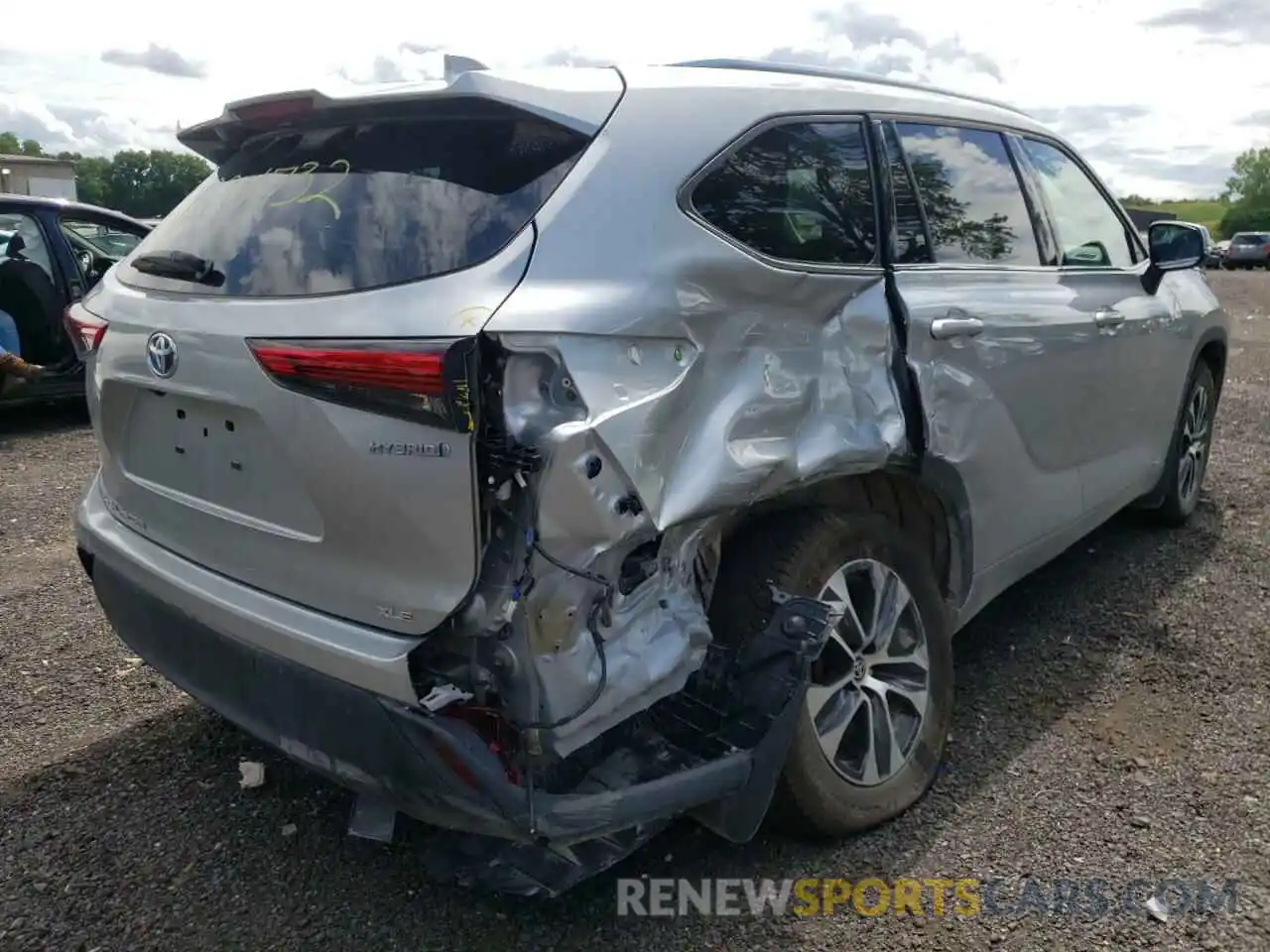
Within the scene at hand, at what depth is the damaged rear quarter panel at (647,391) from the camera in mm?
2076

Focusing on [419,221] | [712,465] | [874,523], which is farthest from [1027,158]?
[419,221]

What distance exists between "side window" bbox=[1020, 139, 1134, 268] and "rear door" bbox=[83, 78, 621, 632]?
2.14 m

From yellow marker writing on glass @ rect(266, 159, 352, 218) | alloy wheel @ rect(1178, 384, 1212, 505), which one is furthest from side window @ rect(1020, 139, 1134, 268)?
yellow marker writing on glass @ rect(266, 159, 352, 218)

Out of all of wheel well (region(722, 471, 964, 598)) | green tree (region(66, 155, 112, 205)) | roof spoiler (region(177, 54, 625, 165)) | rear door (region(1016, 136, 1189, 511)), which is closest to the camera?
roof spoiler (region(177, 54, 625, 165))

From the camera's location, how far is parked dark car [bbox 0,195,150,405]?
773cm

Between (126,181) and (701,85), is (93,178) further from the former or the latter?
(701,85)

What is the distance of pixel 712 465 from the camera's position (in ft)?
7.59

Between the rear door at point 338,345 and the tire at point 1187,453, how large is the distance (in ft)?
12.3

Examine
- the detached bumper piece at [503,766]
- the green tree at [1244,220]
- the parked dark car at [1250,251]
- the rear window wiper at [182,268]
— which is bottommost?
the green tree at [1244,220]

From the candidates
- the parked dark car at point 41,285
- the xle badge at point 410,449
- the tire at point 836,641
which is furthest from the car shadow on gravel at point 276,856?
the parked dark car at point 41,285

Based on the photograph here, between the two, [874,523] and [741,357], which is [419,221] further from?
[874,523]

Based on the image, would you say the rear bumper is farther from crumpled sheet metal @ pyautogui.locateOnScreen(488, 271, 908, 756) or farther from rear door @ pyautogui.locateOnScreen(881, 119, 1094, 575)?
rear door @ pyautogui.locateOnScreen(881, 119, 1094, 575)

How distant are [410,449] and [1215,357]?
190 inches

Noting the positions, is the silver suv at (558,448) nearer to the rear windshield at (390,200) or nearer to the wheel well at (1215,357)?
the rear windshield at (390,200)
